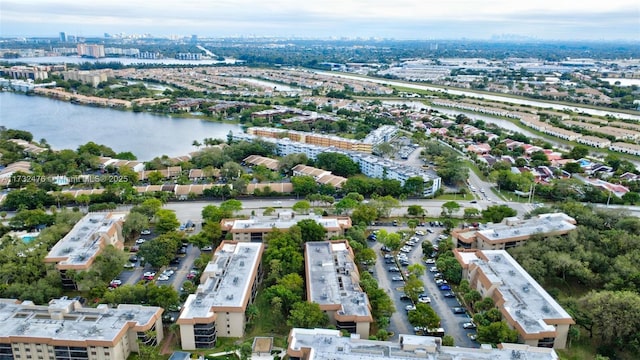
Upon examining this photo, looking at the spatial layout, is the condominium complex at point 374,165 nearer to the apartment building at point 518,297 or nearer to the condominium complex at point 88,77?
the apartment building at point 518,297

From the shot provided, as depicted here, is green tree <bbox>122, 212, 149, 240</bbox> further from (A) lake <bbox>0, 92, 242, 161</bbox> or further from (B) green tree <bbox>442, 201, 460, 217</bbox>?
(A) lake <bbox>0, 92, 242, 161</bbox>

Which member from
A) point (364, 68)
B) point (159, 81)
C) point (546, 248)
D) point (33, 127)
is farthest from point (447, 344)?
point (364, 68)

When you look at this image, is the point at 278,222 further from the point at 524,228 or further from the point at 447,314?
the point at 524,228

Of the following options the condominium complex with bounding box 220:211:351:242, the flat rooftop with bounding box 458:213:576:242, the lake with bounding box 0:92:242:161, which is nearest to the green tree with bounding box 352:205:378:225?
the condominium complex with bounding box 220:211:351:242

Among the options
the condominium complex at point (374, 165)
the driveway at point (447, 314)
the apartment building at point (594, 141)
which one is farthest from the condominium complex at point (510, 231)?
the apartment building at point (594, 141)

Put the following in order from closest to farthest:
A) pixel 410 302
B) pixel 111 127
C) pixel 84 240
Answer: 1. pixel 410 302
2. pixel 84 240
3. pixel 111 127

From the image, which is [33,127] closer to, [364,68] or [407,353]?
[407,353]

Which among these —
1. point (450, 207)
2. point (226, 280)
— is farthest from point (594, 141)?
point (226, 280)
